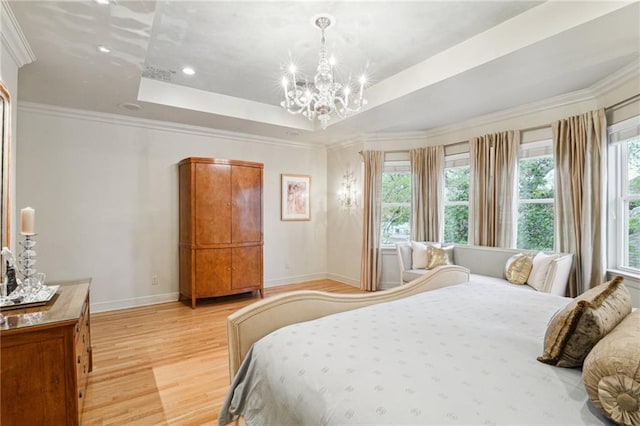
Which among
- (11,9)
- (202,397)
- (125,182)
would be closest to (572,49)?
(202,397)

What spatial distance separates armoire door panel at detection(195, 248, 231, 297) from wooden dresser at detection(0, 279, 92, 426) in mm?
2585

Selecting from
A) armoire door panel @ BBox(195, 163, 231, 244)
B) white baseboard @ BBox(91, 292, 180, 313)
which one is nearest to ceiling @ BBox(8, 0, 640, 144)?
armoire door panel @ BBox(195, 163, 231, 244)

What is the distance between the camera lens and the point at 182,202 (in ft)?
14.9

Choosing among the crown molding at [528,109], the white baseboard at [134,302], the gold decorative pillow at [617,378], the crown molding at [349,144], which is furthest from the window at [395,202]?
the gold decorative pillow at [617,378]

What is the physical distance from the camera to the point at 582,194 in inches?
136

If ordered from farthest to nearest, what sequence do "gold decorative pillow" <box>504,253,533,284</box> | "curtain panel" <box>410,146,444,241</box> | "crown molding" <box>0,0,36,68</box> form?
"curtain panel" <box>410,146,444,241</box>
"gold decorative pillow" <box>504,253,533,284</box>
"crown molding" <box>0,0,36,68</box>

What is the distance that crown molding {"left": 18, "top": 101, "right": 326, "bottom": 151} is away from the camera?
3.80 meters

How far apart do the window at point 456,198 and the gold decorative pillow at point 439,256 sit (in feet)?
1.51

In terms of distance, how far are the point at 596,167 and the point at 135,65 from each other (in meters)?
4.70

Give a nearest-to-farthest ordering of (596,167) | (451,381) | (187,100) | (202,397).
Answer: (451,381) → (202,397) → (596,167) → (187,100)

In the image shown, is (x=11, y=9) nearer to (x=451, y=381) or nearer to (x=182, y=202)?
(x=182, y=202)

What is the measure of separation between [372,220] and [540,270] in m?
2.43

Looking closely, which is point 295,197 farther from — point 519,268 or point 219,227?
point 519,268

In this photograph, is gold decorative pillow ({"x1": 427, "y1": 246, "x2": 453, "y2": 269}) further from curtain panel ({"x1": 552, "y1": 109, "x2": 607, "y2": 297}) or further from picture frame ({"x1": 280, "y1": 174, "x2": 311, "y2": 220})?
picture frame ({"x1": 280, "y1": 174, "x2": 311, "y2": 220})
